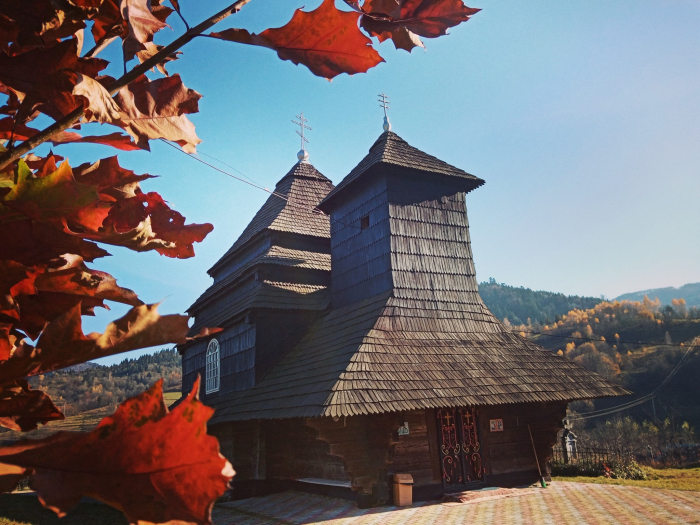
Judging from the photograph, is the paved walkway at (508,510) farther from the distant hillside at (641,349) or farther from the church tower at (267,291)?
the distant hillside at (641,349)

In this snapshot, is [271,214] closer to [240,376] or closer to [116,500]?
[240,376]

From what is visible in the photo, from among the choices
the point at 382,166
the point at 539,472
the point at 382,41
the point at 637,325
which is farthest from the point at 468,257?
the point at 637,325

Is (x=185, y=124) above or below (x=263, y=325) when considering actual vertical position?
below

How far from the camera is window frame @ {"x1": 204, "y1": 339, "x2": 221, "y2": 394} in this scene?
14.8 meters

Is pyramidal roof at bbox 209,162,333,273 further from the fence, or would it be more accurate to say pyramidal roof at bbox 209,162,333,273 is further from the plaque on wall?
the fence

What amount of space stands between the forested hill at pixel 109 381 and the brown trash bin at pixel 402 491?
51.5 m

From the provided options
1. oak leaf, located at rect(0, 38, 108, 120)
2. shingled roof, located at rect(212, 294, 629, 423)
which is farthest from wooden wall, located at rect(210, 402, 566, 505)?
oak leaf, located at rect(0, 38, 108, 120)

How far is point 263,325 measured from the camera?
506 inches

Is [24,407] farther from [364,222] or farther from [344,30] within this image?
[364,222]

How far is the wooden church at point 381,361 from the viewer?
9406 mm

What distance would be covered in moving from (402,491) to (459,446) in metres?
2.07

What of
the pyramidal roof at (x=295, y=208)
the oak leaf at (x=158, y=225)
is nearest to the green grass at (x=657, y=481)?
the pyramidal roof at (x=295, y=208)

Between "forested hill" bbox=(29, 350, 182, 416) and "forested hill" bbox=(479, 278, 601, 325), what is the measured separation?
82.7m

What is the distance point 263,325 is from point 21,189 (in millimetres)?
12562
